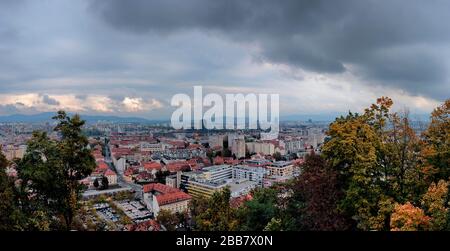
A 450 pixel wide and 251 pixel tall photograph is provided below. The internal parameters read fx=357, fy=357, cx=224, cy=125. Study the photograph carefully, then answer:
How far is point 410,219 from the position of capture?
18.5 ft

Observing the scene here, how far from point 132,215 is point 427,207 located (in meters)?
19.5

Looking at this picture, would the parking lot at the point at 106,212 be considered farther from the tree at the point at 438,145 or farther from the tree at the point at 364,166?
the tree at the point at 438,145

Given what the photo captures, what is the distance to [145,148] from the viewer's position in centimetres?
6556

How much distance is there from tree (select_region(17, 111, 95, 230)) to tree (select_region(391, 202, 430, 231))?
5815 millimetres

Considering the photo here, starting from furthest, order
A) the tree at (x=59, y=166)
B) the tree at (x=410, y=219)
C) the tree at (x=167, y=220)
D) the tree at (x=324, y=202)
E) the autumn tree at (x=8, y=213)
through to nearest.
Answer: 1. the tree at (x=167, y=220)
2. the tree at (x=324, y=202)
3. the tree at (x=59, y=166)
4. the autumn tree at (x=8, y=213)
5. the tree at (x=410, y=219)

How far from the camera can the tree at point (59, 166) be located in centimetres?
697

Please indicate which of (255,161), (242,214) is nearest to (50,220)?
(242,214)

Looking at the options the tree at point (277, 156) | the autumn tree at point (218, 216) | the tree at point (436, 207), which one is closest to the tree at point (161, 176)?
the tree at point (277, 156)

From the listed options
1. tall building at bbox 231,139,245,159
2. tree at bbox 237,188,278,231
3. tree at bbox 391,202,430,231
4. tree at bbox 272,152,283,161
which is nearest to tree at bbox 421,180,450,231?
tree at bbox 391,202,430,231

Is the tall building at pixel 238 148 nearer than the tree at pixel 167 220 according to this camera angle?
No

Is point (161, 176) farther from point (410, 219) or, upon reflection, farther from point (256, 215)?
point (410, 219)

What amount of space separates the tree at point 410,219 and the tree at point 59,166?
582 centimetres

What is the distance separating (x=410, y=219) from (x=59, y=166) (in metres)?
6.41
